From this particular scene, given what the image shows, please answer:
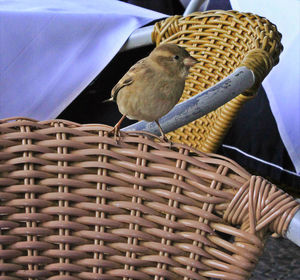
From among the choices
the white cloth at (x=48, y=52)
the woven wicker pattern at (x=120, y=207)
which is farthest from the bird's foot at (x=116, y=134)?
the white cloth at (x=48, y=52)

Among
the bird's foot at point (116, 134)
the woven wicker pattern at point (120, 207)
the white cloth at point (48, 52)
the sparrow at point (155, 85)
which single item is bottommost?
the woven wicker pattern at point (120, 207)

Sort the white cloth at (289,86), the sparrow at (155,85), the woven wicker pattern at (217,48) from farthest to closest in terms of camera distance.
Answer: the white cloth at (289,86)
the woven wicker pattern at (217,48)
the sparrow at (155,85)

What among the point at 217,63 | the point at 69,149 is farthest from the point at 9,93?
the point at 69,149

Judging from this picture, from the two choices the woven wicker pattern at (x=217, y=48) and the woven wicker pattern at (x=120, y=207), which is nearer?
the woven wicker pattern at (x=120, y=207)

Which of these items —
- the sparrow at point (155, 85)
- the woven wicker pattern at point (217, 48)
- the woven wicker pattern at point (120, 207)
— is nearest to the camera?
the woven wicker pattern at point (120, 207)

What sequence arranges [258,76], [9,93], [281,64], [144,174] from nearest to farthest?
[144,174] < [258,76] < [9,93] < [281,64]

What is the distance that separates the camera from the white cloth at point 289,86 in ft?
3.79

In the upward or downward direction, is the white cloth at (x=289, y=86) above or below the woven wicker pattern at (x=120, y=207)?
above

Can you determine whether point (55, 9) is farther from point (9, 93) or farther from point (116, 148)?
point (116, 148)

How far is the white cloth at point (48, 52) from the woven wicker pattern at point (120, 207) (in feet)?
1.65

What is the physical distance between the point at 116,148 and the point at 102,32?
671mm

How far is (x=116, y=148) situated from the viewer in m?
0.46

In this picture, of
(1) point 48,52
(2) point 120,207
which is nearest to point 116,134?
(2) point 120,207

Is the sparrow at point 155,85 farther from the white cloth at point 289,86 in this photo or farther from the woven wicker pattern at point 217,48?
the white cloth at point 289,86
